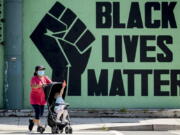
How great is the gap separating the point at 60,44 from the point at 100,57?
1251mm

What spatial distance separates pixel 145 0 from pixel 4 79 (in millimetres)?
4813

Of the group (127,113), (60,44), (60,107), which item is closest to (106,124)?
(127,113)

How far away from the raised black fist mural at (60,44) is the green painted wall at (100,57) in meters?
0.13

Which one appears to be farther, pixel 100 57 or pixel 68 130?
pixel 100 57

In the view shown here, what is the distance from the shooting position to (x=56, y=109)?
17.0 metres

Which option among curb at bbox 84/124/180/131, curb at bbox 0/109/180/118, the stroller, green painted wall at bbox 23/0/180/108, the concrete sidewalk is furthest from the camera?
green painted wall at bbox 23/0/180/108

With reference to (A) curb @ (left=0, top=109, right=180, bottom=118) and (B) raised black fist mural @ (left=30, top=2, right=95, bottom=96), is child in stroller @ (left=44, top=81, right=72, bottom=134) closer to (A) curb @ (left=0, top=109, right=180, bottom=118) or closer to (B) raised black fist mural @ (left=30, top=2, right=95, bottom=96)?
(A) curb @ (left=0, top=109, right=180, bottom=118)

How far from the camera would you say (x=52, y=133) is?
17.0 meters

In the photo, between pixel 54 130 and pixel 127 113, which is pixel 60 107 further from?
pixel 127 113

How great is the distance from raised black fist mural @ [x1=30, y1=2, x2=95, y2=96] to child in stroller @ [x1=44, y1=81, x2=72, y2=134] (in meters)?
3.85

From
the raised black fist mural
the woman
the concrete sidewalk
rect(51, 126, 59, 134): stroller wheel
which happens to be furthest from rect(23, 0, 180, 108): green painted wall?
rect(51, 126, 59, 134): stroller wheel

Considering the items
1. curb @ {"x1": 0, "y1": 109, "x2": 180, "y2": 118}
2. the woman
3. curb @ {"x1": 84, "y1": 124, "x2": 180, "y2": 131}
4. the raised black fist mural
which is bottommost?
curb @ {"x1": 84, "y1": 124, "x2": 180, "y2": 131}

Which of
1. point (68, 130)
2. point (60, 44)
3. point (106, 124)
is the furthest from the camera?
point (60, 44)

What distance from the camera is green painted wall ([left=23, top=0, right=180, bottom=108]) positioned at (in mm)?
20922
